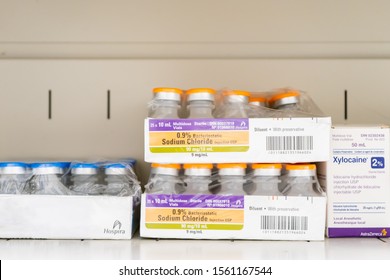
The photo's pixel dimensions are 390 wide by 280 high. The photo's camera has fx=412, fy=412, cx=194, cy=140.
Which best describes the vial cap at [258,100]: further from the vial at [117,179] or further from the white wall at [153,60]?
the vial at [117,179]

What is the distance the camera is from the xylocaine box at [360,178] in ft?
2.57

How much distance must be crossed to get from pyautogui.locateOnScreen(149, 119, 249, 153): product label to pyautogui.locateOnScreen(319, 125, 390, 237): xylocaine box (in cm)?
18

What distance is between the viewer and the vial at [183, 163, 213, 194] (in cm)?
77

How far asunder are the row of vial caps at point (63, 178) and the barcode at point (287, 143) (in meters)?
0.28

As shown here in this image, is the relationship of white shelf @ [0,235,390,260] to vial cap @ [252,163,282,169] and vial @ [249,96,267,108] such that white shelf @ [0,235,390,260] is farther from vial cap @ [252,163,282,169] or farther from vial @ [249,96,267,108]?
vial @ [249,96,267,108]

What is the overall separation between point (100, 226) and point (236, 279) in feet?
0.92

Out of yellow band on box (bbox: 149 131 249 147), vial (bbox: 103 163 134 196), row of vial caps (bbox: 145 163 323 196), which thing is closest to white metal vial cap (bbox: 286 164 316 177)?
row of vial caps (bbox: 145 163 323 196)

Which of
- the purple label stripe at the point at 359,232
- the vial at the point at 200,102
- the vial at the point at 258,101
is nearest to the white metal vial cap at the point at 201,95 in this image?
the vial at the point at 200,102

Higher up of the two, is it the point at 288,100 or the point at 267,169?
the point at 288,100

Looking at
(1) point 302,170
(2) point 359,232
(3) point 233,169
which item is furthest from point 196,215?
(2) point 359,232

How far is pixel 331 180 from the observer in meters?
0.78

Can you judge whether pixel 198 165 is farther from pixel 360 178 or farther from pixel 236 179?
pixel 360 178

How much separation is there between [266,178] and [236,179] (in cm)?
6

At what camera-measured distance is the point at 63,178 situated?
33.1 inches
